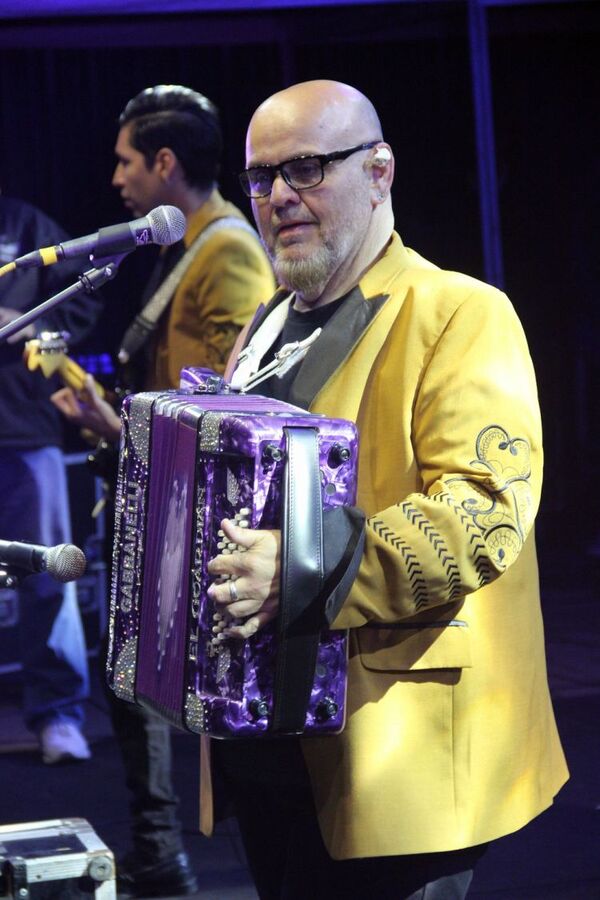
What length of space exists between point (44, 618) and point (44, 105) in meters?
2.60

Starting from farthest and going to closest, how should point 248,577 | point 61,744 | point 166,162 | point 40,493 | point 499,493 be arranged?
point 40,493
point 61,744
point 166,162
point 499,493
point 248,577

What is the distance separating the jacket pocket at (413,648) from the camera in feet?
6.84

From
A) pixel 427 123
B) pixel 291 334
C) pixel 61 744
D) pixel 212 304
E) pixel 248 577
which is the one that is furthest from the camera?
pixel 427 123

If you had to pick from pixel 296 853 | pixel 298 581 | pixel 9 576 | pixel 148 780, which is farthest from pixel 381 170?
pixel 148 780

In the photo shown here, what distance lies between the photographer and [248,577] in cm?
188

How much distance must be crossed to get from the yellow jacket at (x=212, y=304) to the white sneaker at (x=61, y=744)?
179 cm

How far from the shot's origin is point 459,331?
2104 mm

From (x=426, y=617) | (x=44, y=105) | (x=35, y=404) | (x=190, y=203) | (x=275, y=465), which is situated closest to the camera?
(x=275, y=465)

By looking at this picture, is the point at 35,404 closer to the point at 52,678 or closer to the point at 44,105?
the point at 52,678

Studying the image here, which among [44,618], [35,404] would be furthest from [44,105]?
[44,618]

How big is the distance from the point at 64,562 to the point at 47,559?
1.2 inches

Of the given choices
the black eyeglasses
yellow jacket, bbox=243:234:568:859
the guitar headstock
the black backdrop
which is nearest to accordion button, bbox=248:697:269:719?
yellow jacket, bbox=243:234:568:859

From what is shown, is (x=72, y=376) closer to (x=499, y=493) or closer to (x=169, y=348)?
(x=169, y=348)

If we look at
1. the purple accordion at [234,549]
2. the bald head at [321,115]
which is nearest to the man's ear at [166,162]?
the bald head at [321,115]
